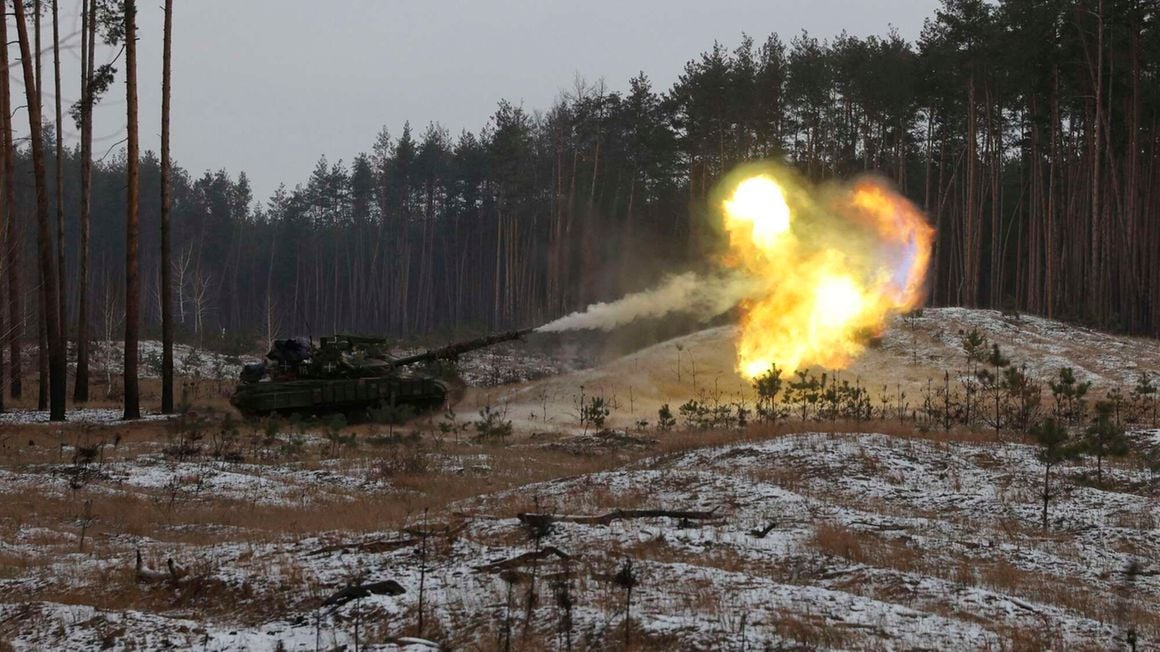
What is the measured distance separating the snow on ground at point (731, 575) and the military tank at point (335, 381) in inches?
503

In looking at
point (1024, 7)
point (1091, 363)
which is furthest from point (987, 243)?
point (1091, 363)

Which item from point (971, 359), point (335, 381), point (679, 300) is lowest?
point (335, 381)

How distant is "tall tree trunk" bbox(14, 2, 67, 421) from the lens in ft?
76.7

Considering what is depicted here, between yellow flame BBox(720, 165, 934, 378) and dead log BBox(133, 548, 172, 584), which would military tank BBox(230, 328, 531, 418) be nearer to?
yellow flame BBox(720, 165, 934, 378)

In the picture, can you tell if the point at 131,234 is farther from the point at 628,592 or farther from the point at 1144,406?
the point at 1144,406

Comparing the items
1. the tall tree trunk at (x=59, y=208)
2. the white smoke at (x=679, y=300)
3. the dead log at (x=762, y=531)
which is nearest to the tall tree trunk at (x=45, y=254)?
the tall tree trunk at (x=59, y=208)

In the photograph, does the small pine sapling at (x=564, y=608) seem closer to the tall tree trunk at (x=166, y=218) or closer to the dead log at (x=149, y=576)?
the dead log at (x=149, y=576)

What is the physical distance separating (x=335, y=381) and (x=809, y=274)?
16.4m

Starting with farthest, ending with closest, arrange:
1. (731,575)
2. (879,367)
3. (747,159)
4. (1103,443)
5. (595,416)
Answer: (747,159) < (879,367) < (595,416) < (1103,443) < (731,575)

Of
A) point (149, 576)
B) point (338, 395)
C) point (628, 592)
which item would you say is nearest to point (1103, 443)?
point (628, 592)

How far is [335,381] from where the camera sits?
86.4 feet

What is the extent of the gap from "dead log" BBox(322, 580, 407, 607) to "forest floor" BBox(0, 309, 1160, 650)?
2cm

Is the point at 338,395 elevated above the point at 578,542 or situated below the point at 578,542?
above

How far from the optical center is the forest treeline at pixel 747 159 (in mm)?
41150
